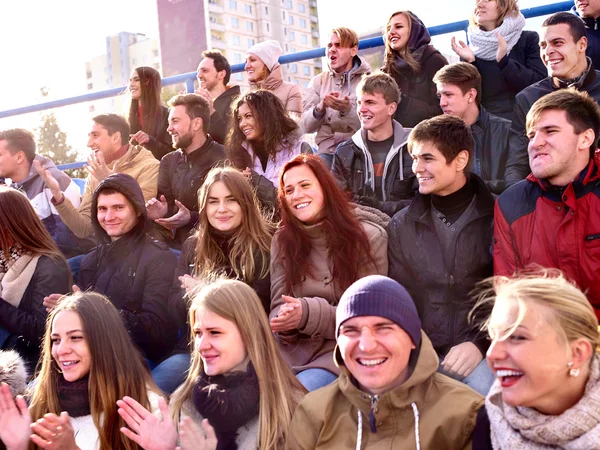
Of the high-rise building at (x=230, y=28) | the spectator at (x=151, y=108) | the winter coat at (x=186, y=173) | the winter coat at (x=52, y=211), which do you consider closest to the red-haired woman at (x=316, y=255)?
the winter coat at (x=186, y=173)

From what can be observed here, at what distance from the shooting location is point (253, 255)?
4.28 m

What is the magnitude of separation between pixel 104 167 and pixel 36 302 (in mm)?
1721

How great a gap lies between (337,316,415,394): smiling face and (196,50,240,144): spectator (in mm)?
3957

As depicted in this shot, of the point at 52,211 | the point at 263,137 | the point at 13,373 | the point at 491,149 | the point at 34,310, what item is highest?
the point at 263,137

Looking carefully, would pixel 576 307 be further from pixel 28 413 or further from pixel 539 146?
pixel 28 413

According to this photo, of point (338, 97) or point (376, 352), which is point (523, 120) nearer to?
point (338, 97)

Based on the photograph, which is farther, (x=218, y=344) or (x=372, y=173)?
(x=372, y=173)

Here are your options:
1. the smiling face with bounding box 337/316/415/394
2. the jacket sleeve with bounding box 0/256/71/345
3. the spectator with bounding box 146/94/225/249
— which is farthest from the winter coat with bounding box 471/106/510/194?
the jacket sleeve with bounding box 0/256/71/345

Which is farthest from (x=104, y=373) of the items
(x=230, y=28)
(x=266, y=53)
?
(x=230, y=28)

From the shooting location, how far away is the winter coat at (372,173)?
4629 mm

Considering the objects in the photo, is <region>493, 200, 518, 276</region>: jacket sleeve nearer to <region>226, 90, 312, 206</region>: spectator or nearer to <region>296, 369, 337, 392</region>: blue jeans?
<region>296, 369, 337, 392</region>: blue jeans

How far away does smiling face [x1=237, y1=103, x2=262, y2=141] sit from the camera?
207 inches

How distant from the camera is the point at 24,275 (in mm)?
4457

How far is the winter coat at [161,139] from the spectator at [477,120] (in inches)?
104
